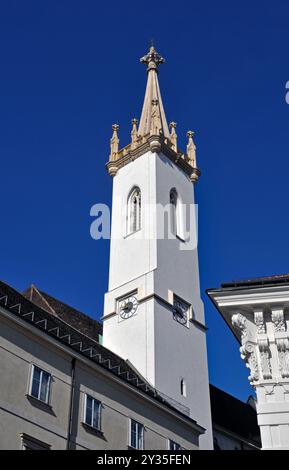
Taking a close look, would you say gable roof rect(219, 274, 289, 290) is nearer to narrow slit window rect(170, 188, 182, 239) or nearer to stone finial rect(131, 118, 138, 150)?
narrow slit window rect(170, 188, 182, 239)

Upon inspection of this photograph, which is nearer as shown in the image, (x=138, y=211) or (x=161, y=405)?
(x=161, y=405)

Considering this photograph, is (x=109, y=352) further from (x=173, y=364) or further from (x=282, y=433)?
(x=282, y=433)

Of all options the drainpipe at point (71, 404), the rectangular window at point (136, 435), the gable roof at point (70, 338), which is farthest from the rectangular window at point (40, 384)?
the rectangular window at point (136, 435)

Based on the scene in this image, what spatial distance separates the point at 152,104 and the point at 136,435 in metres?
30.8

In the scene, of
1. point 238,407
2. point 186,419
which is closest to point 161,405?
point 186,419

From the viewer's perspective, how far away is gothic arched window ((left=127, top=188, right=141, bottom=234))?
5069cm

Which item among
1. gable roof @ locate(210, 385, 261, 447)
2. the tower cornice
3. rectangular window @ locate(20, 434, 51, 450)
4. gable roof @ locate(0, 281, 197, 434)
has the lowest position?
rectangular window @ locate(20, 434, 51, 450)

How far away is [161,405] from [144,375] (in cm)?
589

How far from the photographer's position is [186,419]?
3784cm

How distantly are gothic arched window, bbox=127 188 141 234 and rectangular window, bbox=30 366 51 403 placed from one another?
2193 cm

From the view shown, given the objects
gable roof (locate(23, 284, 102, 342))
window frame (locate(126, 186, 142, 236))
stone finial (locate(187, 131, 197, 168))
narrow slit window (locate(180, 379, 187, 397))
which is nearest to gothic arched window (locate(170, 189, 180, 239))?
window frame (locate(126, 186, 142, 236))

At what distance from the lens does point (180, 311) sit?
153 ft

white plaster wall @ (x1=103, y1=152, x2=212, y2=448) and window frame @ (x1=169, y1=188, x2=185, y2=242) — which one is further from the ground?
window frame @ (x1=169, y1=188, x2=185, y2=242)

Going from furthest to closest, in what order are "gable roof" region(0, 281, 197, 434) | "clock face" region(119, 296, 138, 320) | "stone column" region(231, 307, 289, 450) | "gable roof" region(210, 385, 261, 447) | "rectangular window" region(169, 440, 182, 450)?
1. "gable roof" region(210, 385, 261, 447)
2. "clock face" region(119, 296, 138, 320)
3. "rectangular window" region(169, 440, 182, 450)
4. "gable roof" region(0, 281, 197, 434)
5. "stone column" region(231, 307, 289, 450)
